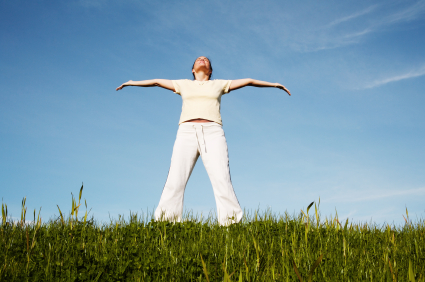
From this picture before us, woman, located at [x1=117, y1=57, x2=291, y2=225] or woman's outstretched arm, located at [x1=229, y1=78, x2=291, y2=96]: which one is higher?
woman's outstretched arm, located at [x1=229, y1=78, x2=291, y2=96]

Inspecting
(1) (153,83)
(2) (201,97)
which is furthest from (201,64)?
(1) (153,83)

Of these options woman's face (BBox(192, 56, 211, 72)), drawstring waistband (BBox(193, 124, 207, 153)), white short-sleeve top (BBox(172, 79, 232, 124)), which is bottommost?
drawstring waistband (BBox(193, 124, 207, 153))

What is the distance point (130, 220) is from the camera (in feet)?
18.1

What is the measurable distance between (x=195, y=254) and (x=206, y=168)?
2.26 m

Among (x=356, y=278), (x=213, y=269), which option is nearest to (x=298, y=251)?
(x=356, y=278)

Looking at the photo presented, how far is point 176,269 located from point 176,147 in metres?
2.96

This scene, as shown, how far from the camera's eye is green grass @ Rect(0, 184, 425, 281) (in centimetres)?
317

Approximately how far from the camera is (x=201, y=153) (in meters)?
5.92

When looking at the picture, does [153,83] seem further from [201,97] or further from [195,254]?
[195,254]

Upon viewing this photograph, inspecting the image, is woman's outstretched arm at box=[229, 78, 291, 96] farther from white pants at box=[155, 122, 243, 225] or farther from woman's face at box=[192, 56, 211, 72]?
white pants at box=[155, 122, 243, 225]

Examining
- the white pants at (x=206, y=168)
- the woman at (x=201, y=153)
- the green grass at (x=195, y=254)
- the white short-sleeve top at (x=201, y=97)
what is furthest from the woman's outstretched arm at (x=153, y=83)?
the green grass at (x=195, y=254)

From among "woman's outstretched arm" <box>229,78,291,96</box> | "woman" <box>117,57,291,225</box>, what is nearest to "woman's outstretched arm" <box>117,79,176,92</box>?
"woman" <box>117,57,291,225</box>

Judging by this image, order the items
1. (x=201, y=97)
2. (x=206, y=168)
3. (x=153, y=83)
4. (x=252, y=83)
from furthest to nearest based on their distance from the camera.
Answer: (x=153, y=83) → (x=252, y=83) → (x=201, y=97) → (x=206, y=168)

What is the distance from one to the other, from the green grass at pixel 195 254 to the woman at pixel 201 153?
1.41 ft
